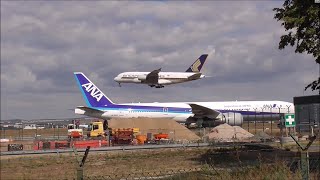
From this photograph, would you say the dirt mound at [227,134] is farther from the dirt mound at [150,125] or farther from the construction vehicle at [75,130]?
the construction vehicle at [75,130]

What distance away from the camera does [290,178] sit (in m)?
11.2

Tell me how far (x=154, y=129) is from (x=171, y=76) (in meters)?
13.2

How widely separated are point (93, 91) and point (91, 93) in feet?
1.34

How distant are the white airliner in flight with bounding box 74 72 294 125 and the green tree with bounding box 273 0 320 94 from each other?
41.7 m

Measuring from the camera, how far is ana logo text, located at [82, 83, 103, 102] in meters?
68.0

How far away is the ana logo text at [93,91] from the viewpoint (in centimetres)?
6800

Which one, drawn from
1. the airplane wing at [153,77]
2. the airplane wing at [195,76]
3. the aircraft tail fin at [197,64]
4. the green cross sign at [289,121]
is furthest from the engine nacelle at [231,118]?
the green cross sign at [289,121]

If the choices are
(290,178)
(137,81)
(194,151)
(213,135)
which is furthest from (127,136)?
(290,178)

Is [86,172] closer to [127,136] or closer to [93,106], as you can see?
[127,136]

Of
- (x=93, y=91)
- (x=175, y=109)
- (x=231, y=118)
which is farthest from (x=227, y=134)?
(x=93, y=91)

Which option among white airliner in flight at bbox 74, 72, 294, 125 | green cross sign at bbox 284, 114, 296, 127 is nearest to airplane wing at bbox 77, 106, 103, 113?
white airliner in flight at bbox 74, 72, 294, 125

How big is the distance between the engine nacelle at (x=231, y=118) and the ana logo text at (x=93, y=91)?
58.5 ft

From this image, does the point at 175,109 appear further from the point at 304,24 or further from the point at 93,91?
the point at 304,24

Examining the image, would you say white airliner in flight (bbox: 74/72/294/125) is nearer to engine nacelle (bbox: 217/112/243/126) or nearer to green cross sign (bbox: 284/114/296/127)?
engine nacelle (bbox: 217/112/243/126)
